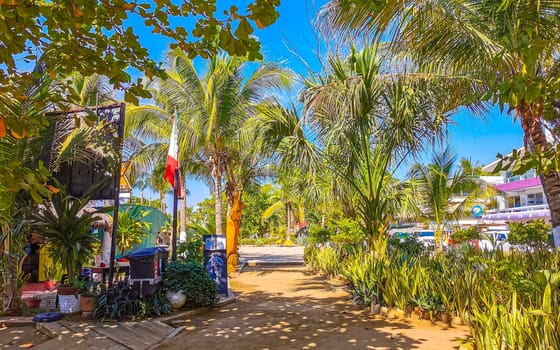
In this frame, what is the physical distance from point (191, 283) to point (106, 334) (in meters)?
1.94

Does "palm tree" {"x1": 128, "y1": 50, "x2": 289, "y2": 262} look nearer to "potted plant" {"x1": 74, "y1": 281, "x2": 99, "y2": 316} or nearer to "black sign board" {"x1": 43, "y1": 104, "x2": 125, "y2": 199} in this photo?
"black sign board" {"x1": 43, "y1": 104, "x2": 125, "y2": 199}

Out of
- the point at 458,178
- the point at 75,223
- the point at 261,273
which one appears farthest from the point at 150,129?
the point at 458,178

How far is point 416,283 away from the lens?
655 centimetres

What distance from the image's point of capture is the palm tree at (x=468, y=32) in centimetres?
427

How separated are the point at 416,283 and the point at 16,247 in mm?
6983

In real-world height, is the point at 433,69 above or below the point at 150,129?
below

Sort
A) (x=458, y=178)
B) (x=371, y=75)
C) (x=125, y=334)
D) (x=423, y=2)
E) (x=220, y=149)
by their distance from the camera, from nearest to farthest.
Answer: (x=423, y=2) < (x=125, y=334) < (x=371, y=75) < (x=220, y=149) < (x=458, y=178)

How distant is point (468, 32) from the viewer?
519 centimetres

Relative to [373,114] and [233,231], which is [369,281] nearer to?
[373,114]

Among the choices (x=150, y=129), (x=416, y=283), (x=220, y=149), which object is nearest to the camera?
(x=416, y=283)

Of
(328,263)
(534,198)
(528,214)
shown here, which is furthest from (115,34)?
(534,198)

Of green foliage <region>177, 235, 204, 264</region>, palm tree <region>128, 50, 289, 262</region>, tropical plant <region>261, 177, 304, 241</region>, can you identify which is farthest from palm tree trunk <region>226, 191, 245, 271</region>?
tropical plant <region>261, 177, 304, 241</region>

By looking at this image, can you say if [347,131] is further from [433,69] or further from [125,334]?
[125,334]

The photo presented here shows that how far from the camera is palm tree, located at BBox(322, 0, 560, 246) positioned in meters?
4.27
